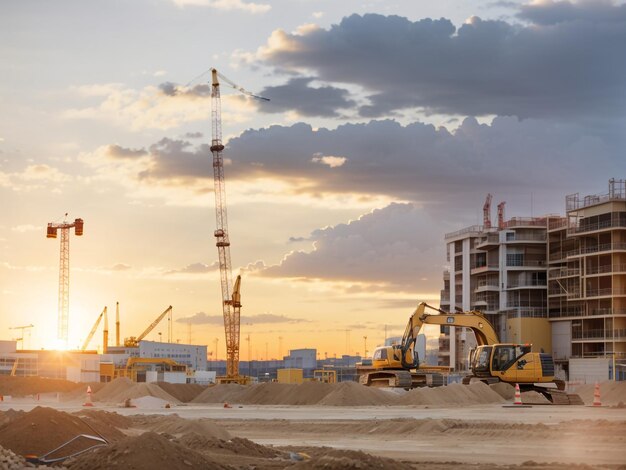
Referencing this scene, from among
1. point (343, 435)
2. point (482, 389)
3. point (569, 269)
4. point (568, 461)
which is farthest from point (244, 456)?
point (569, 269)

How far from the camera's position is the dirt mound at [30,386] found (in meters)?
114

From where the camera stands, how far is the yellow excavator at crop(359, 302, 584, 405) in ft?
209

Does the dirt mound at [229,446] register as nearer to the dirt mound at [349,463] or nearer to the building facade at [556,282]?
the dirt mound at [349,463]

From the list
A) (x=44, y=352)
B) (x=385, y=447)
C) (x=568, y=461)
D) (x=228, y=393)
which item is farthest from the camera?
(x=44, y=352)

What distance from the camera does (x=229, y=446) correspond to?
29984 millimetres

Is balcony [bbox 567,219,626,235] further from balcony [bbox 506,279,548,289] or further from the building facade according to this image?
balcony [bbox 506,279,548,289]

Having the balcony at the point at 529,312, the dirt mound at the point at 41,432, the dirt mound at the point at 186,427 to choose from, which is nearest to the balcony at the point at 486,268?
the balcony at the point at 529,312

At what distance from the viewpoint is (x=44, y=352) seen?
161625 millimetres

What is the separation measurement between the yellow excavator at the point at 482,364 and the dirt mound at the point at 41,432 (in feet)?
126

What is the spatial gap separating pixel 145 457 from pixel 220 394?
229 feet

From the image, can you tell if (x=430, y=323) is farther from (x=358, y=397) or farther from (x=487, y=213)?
(x=487, y=213)

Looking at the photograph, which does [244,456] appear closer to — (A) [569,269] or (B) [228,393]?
(B) [228,393]

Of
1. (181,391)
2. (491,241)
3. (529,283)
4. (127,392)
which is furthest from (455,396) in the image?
(491,241)

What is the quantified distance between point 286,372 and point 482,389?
61.0m
